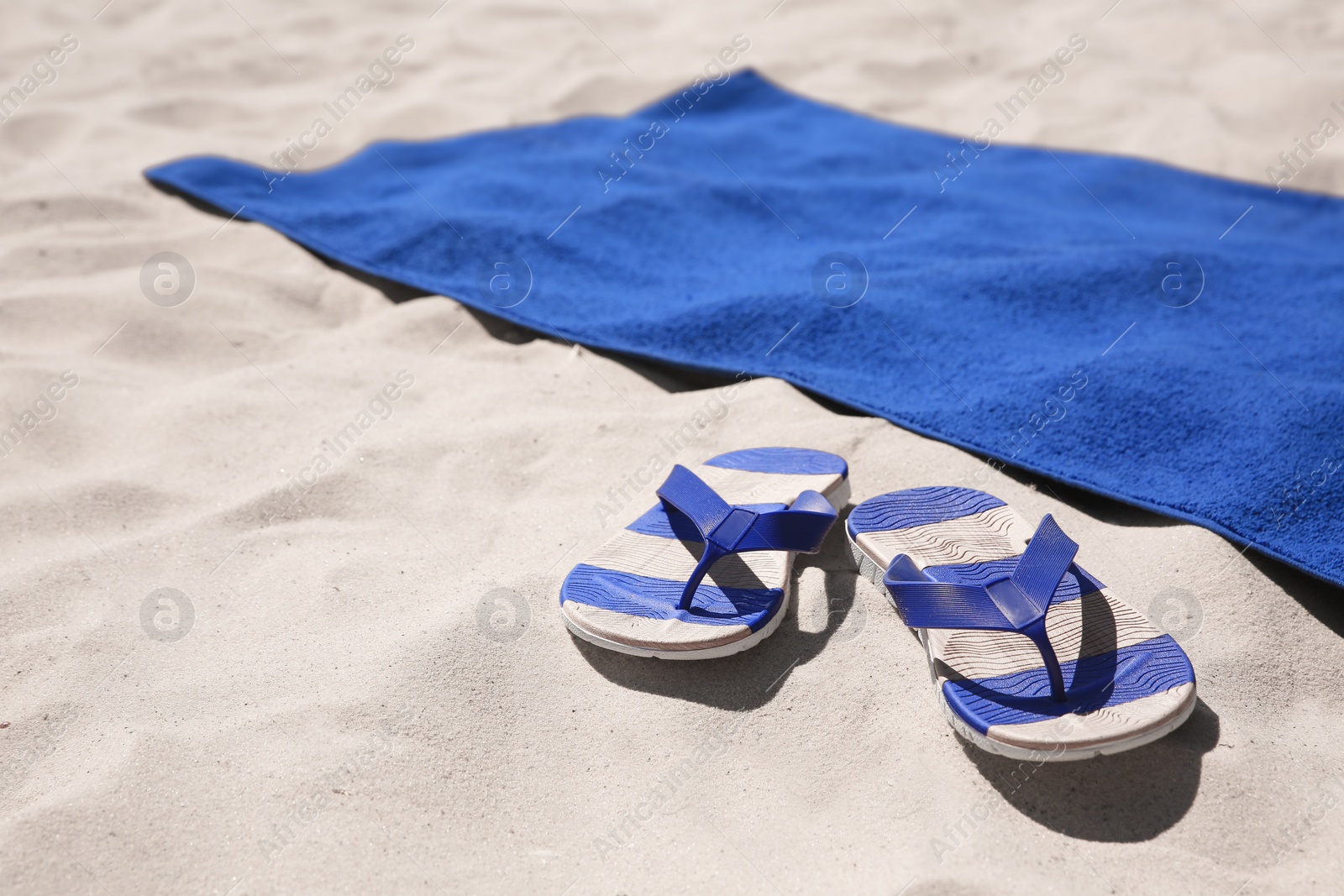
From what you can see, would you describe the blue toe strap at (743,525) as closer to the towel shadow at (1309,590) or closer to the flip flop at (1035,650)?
the flip flop at (1035,650)

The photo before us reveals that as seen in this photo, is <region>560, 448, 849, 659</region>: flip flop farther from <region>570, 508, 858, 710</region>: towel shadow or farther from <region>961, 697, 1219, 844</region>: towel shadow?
<region>961, 697, 1219, 844</region>: towel shadow

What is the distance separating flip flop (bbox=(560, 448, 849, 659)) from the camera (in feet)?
3.86

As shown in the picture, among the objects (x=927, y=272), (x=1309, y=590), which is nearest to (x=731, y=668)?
(x=1309, y=590)

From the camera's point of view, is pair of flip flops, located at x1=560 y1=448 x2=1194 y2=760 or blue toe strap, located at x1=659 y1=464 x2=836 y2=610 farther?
blue toe strap, located at x1=659 y1=464 x2=836 y2=610

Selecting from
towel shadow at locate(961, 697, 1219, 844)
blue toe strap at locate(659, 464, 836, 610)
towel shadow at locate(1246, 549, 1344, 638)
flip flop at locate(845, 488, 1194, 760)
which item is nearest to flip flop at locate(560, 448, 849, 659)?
blue toe strap at locate(659, 464, 836, 610)

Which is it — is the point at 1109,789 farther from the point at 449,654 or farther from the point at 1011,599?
the point at 449,654

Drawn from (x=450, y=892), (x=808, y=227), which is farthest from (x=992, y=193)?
(x=450, y=892)

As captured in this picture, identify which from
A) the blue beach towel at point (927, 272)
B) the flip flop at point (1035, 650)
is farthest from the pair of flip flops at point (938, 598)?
the blue beach towel at point (927, 272)

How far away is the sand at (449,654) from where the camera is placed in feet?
3.26

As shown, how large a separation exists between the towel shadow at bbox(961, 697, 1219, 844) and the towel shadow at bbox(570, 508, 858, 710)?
0.75 feet

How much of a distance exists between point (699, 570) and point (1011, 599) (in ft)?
1.17

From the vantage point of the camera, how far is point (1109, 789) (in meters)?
1.05

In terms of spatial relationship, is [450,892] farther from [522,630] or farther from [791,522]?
[791,522]

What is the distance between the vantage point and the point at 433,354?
191 cm
